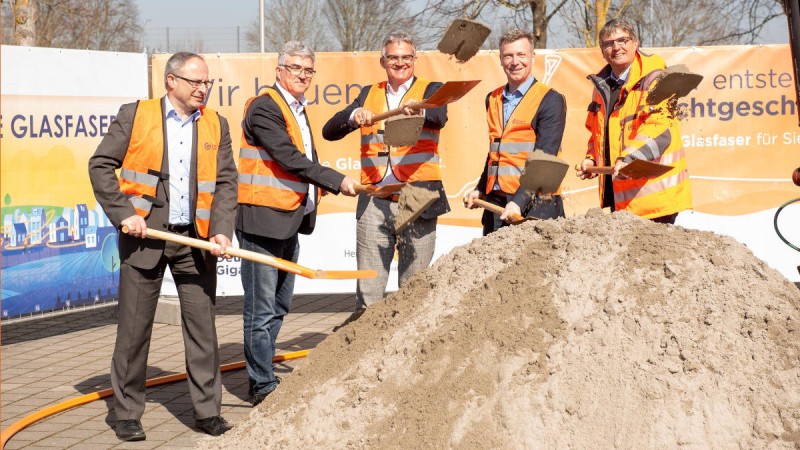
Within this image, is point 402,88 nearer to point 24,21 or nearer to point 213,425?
point 213,425

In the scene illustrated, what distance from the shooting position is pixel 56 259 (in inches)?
330

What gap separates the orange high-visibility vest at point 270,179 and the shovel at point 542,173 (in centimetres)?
135

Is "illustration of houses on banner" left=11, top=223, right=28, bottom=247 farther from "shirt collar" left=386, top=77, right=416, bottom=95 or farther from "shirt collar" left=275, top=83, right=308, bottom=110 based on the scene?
"shirt collar" left=386, top=77, right=416, bottom=95

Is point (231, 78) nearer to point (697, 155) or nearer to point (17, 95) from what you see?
point (17, 95)

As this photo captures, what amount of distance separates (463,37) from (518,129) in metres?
0.79

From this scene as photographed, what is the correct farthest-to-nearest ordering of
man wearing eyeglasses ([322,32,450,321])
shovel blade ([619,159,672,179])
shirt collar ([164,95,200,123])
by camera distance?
man wearing eyeglasses ([322,32,450,321]), shovel blade ([619,159,672,179]), shirt collar ([164,95,200,123])

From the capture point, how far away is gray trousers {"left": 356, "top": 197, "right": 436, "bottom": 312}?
20.3 ft

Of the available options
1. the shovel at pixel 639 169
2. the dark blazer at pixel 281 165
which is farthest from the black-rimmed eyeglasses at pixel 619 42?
the dark blazer at pixel 281 165

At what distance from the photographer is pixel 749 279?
448cm

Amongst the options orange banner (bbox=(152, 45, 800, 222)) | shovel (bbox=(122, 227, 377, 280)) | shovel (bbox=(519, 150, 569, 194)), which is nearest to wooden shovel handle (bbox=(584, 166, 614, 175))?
shovel (bbox=(519, 150, 569, 194))

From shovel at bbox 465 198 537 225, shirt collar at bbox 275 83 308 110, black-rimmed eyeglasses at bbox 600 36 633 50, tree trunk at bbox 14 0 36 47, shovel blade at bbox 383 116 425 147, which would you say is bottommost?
shovel at bbox 465 198 537 225

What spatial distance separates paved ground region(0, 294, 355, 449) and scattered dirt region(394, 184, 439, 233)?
1.48 meters

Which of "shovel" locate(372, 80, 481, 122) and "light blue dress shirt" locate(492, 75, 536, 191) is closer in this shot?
"shovel" locate(372, 80, 481, 122)

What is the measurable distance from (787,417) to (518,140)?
2567 mm
